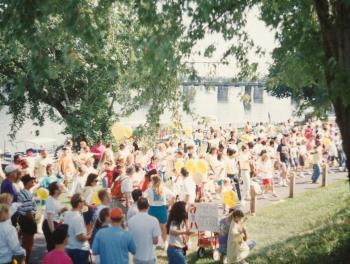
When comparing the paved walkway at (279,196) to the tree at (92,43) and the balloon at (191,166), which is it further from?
the tree at (92,43)

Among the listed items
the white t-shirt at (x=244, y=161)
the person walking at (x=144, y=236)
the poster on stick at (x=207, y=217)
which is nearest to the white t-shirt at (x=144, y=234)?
the person walking at (x=144, y=236)

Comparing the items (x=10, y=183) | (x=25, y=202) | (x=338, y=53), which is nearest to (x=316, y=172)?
(x=10, y=183)

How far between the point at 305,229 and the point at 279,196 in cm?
468

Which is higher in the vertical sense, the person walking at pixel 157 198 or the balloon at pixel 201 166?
the balloon at pixel 201 166

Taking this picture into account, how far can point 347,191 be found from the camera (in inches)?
592

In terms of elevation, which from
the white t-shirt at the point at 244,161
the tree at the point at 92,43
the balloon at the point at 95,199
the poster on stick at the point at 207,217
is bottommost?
the poster on stick at the point at 207,217

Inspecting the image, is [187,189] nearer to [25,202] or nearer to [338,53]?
[25,202]

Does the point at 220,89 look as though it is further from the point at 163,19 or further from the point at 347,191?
the point at 163,19

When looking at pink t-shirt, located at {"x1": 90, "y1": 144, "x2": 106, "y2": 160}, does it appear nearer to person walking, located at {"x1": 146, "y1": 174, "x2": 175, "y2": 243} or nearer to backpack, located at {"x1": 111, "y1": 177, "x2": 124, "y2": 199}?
backpack, located at {"x1": 111, "y1": 177, "x2": 124, "y2": 199}

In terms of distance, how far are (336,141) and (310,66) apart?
16352 mm

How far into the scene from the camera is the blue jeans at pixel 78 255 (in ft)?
25.0

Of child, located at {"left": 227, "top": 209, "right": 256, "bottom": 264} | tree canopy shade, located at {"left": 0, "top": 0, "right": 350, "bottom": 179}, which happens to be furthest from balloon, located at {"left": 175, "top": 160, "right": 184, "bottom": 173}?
child, located at {"left": 227, "top": 209, "right": 256, "bottom": 264}

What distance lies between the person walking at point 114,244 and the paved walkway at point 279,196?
→ 427 cm

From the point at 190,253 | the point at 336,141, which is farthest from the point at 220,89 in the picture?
the point at 190,253
